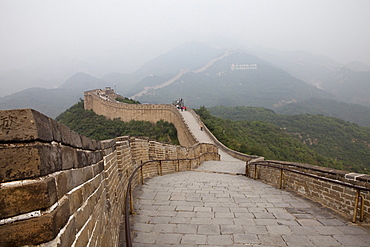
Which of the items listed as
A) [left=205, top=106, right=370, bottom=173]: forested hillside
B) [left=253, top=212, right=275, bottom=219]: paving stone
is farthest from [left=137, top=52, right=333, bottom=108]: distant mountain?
[left=253, top=212, right=275, bottom=219]: paving stone

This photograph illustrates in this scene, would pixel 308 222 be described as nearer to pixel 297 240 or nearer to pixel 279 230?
pixel 279 230

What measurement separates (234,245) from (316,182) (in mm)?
3496

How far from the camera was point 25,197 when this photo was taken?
1.14 m

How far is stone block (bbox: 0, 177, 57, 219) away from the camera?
109cm

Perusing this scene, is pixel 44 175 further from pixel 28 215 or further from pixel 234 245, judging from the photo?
pixel 234 245

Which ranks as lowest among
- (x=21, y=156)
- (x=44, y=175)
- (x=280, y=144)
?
(x=280, y=144)

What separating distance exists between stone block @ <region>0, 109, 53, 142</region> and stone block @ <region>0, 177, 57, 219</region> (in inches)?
9.0

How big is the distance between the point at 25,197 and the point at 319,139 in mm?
45479

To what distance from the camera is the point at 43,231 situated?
117 centimetres

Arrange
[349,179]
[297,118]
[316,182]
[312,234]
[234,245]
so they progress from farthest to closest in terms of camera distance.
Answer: [297,118] < [316,182] < [349,179] < [312,234] < [234,245]

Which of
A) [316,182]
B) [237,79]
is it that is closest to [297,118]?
[316,182]

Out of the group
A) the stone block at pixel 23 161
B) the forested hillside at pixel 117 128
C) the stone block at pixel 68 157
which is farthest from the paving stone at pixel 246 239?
the forested hillside at pixel 117 128

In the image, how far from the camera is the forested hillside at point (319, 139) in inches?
1157

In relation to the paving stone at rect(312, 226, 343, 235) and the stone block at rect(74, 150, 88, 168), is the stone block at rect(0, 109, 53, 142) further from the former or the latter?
the paving stone at rect(312, 226, 343, 235)
